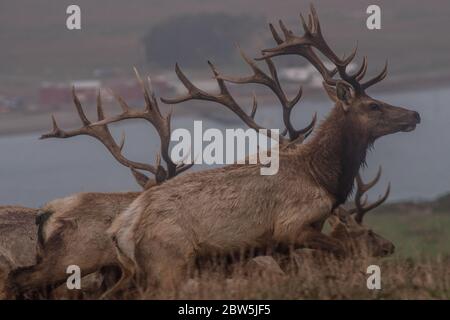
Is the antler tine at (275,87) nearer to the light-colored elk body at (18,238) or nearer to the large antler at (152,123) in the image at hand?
the large antler at (152,123)

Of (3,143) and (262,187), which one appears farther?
(3,143)

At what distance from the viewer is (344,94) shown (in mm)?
11633

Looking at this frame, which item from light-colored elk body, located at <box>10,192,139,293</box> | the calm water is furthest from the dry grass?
the calm water

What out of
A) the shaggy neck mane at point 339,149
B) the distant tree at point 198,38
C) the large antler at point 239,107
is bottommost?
the shaggy neck mane at point 339,149

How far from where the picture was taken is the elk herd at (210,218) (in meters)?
10.4

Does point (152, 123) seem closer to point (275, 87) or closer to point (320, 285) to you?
point (275, 87)

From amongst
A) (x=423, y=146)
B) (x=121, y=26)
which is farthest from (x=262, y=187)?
(x=121, y=26)

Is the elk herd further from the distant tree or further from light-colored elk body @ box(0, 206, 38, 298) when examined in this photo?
the distant tree

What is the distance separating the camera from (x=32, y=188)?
47.7 m

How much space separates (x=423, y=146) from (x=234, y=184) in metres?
50.0

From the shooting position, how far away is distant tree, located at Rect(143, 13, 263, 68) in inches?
2601

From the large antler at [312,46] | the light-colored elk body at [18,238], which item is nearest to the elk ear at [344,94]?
the large antler at [312,46]

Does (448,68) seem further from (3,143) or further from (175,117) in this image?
(3,143)
